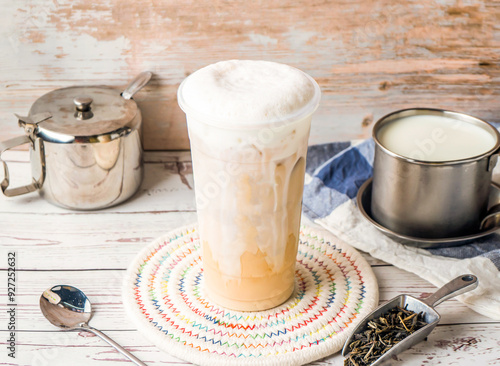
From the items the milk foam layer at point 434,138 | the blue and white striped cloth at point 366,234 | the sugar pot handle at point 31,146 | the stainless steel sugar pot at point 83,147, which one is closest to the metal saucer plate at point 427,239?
the blue and white striped cloth at point 366,234

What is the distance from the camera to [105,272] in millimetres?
918

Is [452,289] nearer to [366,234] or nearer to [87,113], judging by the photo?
[366,234]

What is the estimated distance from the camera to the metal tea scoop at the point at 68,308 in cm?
81

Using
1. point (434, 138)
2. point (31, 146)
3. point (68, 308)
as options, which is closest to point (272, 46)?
point (434, 138)

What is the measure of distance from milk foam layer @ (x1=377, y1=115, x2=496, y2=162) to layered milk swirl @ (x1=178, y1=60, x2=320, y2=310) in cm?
23

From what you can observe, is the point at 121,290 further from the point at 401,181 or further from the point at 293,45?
the point at 293,45

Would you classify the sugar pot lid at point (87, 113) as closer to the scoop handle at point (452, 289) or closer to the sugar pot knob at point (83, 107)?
the sugar pot knob at point (83, 107)

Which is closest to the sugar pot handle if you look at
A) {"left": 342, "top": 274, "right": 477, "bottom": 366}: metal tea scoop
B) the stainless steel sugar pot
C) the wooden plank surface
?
the stainless steel sugar pot

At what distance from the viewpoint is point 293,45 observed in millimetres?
1129

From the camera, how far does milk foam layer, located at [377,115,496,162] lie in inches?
36.2

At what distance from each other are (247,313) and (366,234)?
257mm

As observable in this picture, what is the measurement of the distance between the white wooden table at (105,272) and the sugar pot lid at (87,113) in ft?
0.46

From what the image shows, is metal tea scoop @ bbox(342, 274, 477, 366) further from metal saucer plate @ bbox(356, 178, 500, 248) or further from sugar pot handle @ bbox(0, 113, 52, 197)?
sugar pot handle @ bbox(0, 113, 52, 197)

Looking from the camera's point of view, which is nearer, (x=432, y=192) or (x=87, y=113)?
(x=432, y=192)
